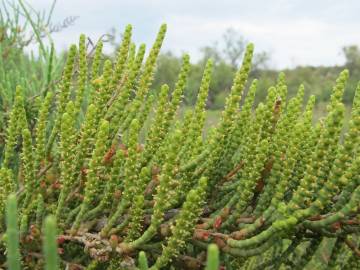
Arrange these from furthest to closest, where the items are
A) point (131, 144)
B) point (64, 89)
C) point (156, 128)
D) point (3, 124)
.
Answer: point (3, 124)
point (64, 89)
point (156, 128)
point (131, 144)

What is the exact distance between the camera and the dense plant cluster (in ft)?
4.05

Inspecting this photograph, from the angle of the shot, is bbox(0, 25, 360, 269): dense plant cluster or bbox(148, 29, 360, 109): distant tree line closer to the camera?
bbox(0, 25, 360, 269): dense plant cluster

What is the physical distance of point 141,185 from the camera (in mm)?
1277

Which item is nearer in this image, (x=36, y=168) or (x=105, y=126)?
(x=105, y=126)

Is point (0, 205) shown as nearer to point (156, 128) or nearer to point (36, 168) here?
point (36, 168)

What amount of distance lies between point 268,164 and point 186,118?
249 mm

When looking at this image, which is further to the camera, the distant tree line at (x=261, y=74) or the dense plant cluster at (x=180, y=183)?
the distant tree line at (x=261, y=74)

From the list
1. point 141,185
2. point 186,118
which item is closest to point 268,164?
point 186,118

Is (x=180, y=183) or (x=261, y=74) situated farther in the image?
(x=261, y=74)

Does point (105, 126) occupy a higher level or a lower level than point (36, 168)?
higher

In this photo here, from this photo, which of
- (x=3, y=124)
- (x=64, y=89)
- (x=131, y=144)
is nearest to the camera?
(x=131, y=144)

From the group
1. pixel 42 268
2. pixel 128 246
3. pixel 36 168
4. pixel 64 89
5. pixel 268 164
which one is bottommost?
pixel 42 268

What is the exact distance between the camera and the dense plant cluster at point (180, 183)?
48.6 inches

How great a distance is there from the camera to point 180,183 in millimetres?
1402
